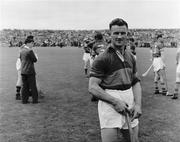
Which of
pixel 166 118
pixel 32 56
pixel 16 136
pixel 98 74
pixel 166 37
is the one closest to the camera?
pixel 98 74

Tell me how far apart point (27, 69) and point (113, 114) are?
683cm

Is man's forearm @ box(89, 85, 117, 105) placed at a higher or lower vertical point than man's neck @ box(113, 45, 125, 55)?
lower

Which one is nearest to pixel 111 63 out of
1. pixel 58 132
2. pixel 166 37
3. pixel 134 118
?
pixel 134 118

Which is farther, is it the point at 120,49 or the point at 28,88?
the point at 28,88

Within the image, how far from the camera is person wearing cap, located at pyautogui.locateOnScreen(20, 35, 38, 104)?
1012 cm

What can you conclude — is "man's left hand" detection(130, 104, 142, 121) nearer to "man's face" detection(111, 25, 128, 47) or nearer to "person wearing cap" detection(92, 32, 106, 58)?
"man's face" detection(111, 25, 128, 47)

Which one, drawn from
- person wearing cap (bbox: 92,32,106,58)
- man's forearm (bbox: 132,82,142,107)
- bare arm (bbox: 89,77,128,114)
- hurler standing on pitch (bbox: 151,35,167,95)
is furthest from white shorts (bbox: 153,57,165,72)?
bare arm (bbox: 89,77,128,114)

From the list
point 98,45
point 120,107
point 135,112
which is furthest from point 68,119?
point 120,107

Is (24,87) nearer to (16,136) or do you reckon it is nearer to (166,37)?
(16,136)

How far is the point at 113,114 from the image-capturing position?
12.3ft

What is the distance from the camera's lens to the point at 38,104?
1012 centimetres

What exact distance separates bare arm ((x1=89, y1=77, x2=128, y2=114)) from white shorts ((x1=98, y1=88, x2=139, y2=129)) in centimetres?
7

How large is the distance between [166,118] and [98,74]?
15.6ft

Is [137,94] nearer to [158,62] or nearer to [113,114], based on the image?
[113,114]
